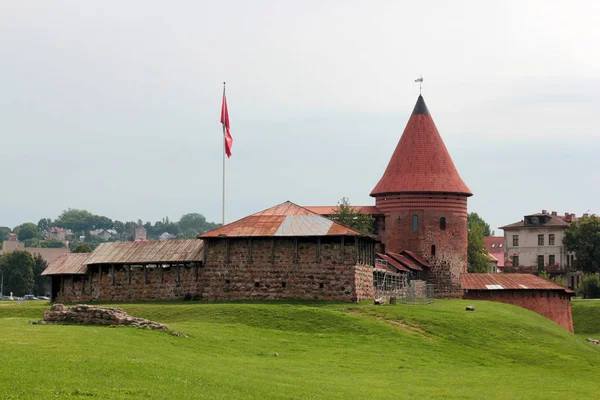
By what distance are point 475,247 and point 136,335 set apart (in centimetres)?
6145

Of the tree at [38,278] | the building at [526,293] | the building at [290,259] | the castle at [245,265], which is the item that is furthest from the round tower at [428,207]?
the tree at [38,278]

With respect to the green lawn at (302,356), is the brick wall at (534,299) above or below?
above

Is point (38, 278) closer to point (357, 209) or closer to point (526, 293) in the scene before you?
point (357, 209)

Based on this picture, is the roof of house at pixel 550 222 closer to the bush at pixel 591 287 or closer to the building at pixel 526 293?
the bush at pixel 591 287

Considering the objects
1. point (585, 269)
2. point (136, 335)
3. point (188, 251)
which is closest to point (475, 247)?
point (585, 269)

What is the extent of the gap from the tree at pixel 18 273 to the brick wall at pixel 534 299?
68.8 m

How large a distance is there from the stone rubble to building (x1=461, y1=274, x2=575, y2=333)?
3379 cm

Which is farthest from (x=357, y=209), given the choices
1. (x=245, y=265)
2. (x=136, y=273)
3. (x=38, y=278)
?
(x=38, y=278)

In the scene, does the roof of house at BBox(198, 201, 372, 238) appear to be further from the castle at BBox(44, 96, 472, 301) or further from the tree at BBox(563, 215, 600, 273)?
the tree at BBox(563, 215, 600, 273)

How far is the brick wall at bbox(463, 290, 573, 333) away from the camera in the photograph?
63000 mm

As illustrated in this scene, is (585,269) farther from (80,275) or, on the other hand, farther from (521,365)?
(521,365)

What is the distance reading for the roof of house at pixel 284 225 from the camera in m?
48.9

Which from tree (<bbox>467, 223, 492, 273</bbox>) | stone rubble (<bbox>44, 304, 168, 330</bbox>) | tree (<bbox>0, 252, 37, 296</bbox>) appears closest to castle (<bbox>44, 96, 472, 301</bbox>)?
stone rubble (<bbox>44, 304, 168, 330</bbox>)

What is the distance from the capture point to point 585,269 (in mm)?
97688
